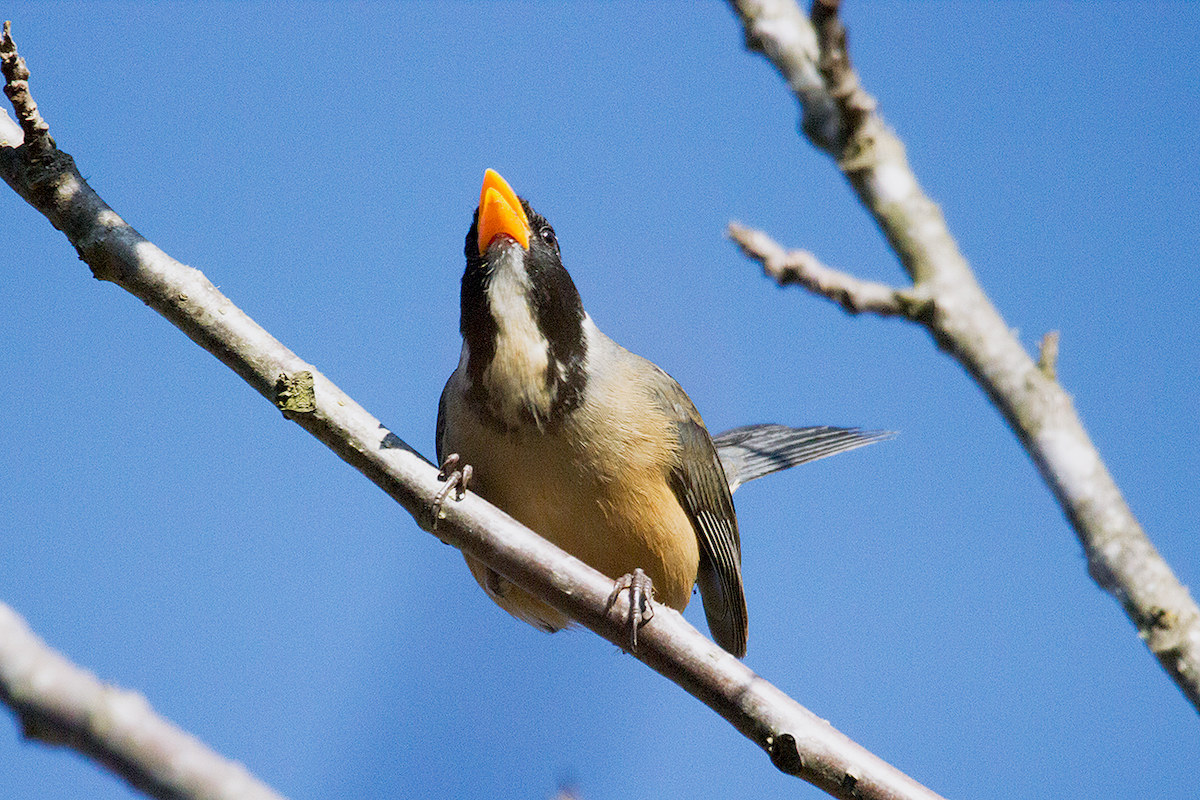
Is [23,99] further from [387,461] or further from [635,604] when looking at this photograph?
[635,604]

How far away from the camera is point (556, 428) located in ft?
15.7

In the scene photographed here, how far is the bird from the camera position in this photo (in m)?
4.76

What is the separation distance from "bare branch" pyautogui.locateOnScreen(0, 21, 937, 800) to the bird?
56cm

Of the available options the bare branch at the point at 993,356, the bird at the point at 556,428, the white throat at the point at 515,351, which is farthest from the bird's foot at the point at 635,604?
the bare branch at the point at 993,356

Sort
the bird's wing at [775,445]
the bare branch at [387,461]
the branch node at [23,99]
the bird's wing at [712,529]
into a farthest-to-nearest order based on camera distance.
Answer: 1. the bird's wing at [775,445]
2. the bird's wing at [712,529]
3. the bare branch at [387,461]
4. the branch node at [23,99]

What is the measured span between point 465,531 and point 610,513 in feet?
3.88

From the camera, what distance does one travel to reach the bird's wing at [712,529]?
5.41m

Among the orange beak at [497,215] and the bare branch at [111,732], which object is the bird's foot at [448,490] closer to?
the orange beak at [497,215]

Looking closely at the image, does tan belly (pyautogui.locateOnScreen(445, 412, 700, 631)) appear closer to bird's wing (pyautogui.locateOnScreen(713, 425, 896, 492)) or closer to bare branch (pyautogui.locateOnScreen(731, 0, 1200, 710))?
bird's wing (pyautogui.locateOnScreen(713, 425, 896, 492))

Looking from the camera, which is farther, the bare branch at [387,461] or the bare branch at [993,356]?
the bare branch at [387,461]

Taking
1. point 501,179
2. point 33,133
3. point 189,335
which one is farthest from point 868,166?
point 501,179

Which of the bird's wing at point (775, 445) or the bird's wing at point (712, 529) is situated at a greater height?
the bird's wing at point (775, 445)

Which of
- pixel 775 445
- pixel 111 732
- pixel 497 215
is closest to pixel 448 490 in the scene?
pixel 497 215

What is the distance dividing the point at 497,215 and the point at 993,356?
333 cm
